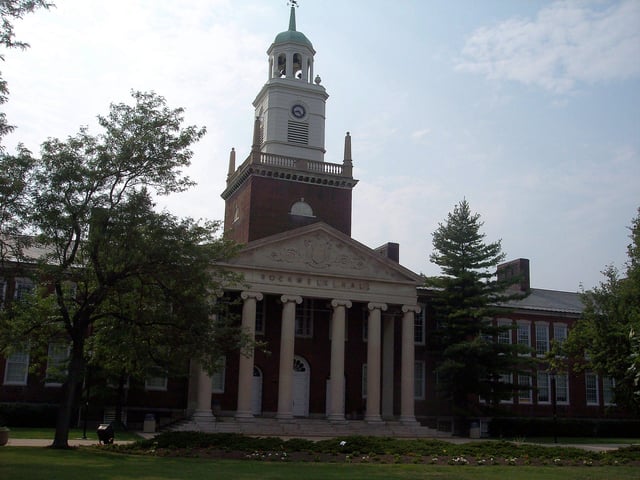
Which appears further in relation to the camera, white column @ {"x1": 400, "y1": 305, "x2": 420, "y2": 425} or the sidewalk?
white column @ {"x1": 400, "y1": 305, "x2": 420, "y2": 425}

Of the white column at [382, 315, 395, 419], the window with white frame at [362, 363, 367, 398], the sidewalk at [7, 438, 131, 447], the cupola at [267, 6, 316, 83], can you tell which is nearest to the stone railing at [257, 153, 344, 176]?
the cupola at [267, 6, 316, 83]

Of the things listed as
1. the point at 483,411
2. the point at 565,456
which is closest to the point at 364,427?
the point at 483,411

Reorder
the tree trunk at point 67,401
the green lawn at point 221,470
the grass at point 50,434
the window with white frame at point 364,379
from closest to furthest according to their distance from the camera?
the green lawn at point 221,470, the tree trunk at point 67,401, the grass at point 50,434, the window with white frame at point 364,379

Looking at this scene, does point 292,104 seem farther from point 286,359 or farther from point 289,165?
point 286,359

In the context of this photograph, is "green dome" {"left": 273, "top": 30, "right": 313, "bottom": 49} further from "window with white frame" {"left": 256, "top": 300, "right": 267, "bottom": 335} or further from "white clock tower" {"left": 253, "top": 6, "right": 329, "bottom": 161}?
"window with white frame" {"left": 256, "top": 300, "right": 267, "bottom": 335}

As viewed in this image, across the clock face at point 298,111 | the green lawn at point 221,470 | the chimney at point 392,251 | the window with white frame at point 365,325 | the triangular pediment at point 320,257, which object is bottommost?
the green lawn at point 221,470

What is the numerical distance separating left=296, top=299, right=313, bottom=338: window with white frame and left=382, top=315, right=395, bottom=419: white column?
4.54m

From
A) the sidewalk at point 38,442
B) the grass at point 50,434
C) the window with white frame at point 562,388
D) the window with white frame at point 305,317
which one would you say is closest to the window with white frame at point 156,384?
the grass at point 50,434

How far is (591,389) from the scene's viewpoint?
177 ft

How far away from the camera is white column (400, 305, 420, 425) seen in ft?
135

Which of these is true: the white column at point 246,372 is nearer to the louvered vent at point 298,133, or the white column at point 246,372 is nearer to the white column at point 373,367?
the white column at point 373,367

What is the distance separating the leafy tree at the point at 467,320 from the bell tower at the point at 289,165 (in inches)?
278

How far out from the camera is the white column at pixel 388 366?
43.5 metres

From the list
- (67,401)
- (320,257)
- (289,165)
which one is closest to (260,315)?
(320,257)
